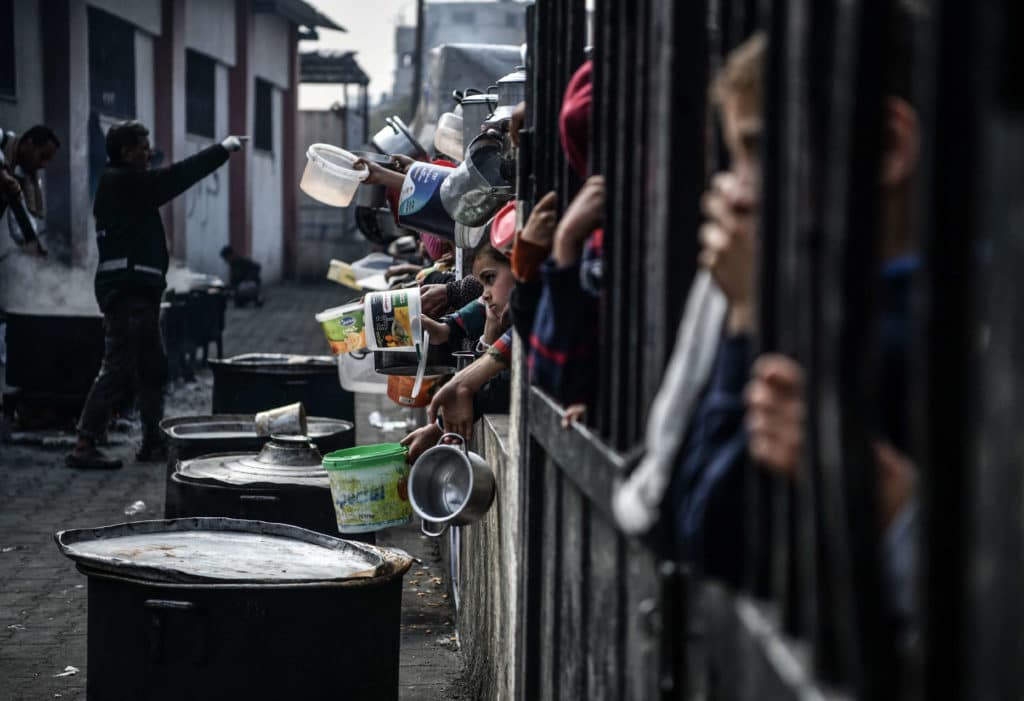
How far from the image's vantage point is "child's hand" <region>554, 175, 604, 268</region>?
232 centimetres

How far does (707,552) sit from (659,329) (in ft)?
1.51

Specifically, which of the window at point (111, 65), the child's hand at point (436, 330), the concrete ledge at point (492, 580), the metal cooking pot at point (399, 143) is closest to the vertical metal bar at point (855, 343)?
the concrete ledge at point (492, 580)

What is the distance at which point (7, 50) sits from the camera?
12000mm

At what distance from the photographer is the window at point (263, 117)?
25.4 m

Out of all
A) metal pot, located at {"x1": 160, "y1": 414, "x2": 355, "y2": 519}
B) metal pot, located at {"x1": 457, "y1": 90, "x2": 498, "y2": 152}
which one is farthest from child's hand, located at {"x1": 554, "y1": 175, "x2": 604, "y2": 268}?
metal pot, located at {"x1": 160, "y1": 414, "x2": 355, "y2": 519}

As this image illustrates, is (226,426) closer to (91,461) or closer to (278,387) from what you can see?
(278,387)

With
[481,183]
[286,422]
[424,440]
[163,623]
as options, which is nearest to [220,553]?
[163,623]

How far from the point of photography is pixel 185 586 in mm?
3189

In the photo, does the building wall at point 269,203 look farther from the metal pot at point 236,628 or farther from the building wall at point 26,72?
the metal pot at point 236,628

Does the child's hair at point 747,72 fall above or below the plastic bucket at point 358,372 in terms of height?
above

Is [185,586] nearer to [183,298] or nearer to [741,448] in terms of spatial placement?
[741,448]

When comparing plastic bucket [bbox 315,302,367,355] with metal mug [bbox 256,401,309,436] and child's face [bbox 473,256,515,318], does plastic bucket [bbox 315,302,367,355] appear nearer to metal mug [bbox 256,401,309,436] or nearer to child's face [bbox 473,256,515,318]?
metal mug [bbox 256,401,309,436]

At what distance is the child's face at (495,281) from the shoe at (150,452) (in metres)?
5.45

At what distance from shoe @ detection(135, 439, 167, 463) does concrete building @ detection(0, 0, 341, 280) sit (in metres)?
4.23
